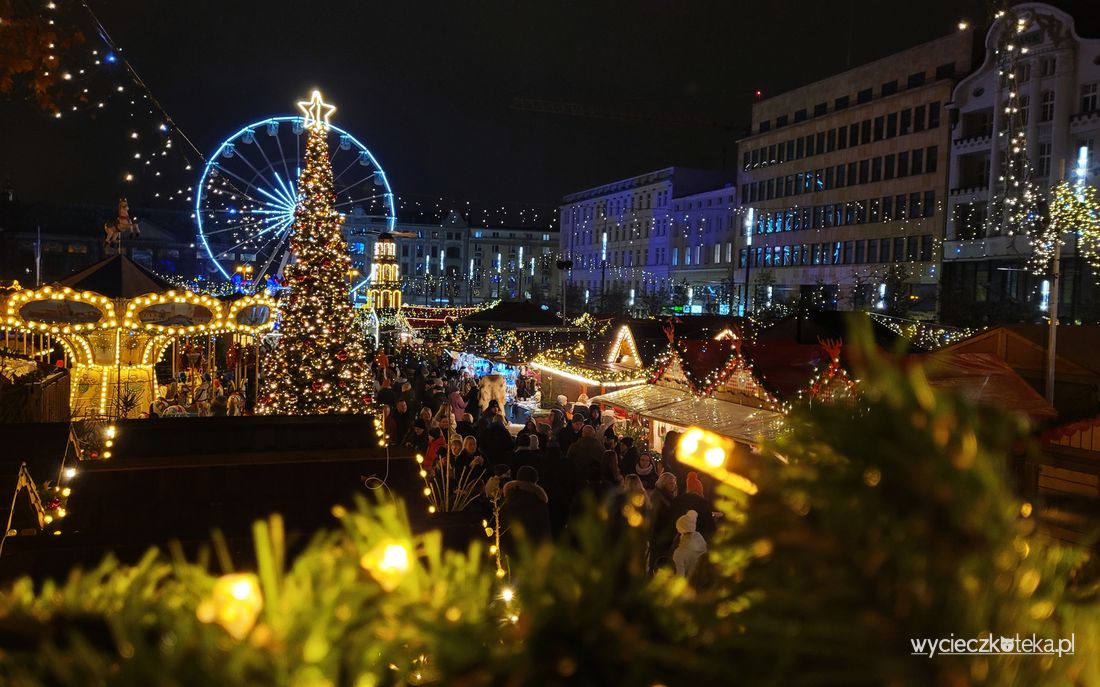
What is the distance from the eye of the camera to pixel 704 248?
228 feet

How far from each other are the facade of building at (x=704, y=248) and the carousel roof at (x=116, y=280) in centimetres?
4789

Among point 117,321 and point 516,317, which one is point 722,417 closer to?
point 117,321

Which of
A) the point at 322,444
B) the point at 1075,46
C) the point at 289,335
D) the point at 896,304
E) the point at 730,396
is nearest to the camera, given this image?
the point at 322,444

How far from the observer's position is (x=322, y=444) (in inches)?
285

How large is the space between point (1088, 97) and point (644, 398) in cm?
3079

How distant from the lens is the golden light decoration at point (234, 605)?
1077 millimetres

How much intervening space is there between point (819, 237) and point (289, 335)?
1751 inches

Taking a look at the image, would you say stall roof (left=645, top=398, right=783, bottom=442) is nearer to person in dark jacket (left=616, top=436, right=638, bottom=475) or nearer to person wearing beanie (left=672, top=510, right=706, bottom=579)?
person in dark jacket (left=616, top=436, right=638, bottom=475)

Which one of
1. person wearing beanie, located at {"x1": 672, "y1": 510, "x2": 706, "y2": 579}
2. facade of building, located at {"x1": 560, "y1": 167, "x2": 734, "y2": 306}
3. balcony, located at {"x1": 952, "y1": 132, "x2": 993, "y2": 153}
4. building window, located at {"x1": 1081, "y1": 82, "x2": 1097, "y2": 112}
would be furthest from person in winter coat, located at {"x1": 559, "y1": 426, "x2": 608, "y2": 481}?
facade of building, located at {"x1": 560, "y1": 167, "x2": 734, "y2": 306}

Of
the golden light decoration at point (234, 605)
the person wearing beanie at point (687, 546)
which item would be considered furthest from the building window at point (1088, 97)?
the golden light decoration at point (234, 605)

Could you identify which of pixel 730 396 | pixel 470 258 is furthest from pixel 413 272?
pixel 730 396

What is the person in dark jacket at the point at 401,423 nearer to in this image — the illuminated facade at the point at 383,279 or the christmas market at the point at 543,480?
the christmas market at the point at 543,480

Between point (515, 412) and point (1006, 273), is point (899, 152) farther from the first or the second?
point (515, 412)

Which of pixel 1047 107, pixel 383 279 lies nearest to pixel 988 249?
pixel 1047 107
